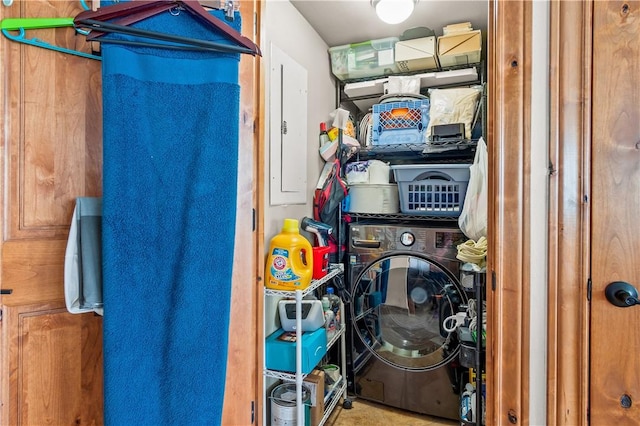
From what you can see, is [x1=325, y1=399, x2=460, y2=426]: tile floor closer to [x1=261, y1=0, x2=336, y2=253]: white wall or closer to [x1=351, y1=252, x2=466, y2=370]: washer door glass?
[x1=351, y1=252, x2=466, y2=370]: washer door glass

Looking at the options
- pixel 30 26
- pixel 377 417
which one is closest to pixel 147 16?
pixel 30 26

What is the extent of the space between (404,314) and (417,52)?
177cm

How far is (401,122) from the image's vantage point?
91.2 inches

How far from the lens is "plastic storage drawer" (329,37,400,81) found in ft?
7.59

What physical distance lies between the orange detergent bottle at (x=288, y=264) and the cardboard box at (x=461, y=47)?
155cm

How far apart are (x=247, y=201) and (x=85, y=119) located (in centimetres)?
51

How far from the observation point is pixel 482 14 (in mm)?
2113

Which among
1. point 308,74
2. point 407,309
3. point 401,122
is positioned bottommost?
point 407,309

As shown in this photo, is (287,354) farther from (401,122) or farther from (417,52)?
(417,52)

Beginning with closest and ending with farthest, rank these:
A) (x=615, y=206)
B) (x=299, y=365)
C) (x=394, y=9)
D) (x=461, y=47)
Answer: (x=615, y=206), (x=299, y=365), (x=394, y=9), (x=461, y=47)

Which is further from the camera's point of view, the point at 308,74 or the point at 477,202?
the point at 308,74

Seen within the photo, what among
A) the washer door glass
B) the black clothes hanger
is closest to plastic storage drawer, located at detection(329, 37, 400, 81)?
the washer door glass

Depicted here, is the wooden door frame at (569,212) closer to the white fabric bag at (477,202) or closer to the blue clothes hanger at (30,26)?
the white fabric bag at (477,202)

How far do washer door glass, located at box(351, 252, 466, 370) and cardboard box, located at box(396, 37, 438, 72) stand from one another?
1.32m
